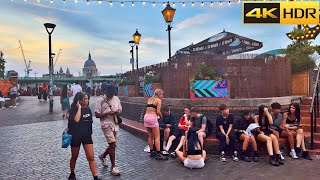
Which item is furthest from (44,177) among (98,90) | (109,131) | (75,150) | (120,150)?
(98,90)

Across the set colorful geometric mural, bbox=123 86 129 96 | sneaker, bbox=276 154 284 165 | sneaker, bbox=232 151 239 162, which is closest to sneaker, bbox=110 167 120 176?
sneaker, bbox=232 151 239 162

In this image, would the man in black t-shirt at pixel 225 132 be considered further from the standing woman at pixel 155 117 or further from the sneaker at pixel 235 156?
the standing woman at pixel 155 117

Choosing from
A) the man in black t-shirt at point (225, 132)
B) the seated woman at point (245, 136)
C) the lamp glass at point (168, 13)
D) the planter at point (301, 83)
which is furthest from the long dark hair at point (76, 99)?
the planter at point (301, 83)

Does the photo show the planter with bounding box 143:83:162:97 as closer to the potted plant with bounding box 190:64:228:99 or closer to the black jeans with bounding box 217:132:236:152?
the potted plant with bounding box 190:64:228:99

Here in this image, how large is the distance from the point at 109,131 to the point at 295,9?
22.7 feet

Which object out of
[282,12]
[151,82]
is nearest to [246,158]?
[282,12]

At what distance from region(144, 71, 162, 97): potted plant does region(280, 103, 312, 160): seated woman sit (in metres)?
5.29

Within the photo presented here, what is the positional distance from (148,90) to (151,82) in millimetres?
608

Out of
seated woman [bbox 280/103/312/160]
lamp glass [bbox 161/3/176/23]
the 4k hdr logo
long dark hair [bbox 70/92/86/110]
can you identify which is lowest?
seated woman [bbox 280/103/312/160]

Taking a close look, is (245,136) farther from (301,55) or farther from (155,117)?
(301,55)

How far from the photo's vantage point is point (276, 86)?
35.1 feet

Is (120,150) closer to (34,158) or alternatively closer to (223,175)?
(34,158)

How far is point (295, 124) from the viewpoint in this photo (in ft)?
25.8

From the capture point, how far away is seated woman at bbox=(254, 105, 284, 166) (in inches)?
273
